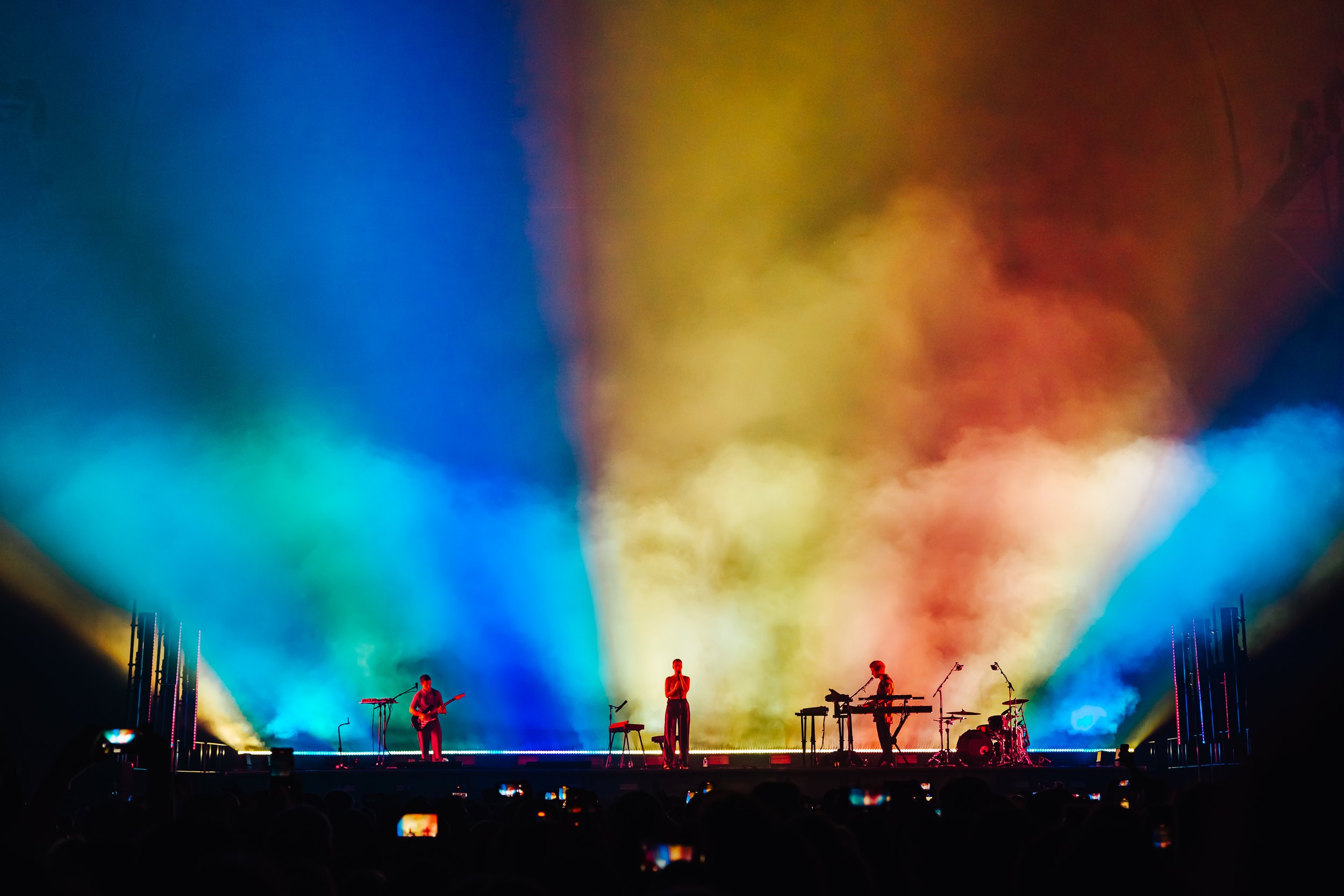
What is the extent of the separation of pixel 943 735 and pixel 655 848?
14111mm

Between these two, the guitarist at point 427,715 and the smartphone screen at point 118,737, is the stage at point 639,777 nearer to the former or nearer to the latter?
the guitarist at point 427,715

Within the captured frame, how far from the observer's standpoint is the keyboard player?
13.5 meters

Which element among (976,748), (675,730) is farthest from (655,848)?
(976,748)

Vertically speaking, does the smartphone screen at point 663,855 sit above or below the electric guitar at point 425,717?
below

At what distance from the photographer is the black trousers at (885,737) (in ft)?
44.2

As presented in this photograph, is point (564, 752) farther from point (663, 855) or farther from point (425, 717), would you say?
point (663, 855)

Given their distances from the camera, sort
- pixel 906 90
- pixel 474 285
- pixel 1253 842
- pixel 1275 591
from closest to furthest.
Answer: pixel 1253 842 < pixel 1275 591 < pixel 906 90 < pixel 474 285

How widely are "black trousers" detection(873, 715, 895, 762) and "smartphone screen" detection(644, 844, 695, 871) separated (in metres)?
11.2

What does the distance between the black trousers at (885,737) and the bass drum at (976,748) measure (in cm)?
92

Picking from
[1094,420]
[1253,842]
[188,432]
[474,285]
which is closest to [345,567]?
[188,432]

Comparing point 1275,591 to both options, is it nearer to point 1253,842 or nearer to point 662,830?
point 662,830

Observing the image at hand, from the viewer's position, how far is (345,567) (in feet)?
55.5

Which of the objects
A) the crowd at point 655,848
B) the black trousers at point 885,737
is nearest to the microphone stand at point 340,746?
the black trousers at point 885,737

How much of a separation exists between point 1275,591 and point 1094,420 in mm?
3447
